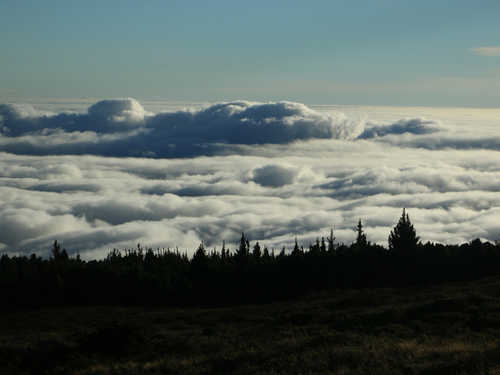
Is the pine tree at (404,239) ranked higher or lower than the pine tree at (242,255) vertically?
higher

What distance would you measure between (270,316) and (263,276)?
36.2 meters

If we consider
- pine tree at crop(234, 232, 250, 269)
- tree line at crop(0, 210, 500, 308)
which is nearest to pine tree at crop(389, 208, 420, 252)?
tree line at crop(0, 210, 500, 308)

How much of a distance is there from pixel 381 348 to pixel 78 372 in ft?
46.7

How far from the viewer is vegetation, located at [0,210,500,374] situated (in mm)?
18125

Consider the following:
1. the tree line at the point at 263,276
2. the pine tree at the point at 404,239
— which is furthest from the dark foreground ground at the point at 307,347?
the pine tree at the point at 404,239

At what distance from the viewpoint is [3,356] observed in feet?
88.8

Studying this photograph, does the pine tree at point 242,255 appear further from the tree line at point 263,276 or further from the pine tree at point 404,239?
the pine tree at point 404,239

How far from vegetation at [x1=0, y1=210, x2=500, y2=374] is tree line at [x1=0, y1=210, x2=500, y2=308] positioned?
0.66 ft

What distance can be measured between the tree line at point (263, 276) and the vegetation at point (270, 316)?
202 mm

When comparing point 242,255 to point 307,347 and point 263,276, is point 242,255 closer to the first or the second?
point 263,276

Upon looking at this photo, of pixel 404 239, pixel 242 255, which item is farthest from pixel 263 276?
pixel 404 239

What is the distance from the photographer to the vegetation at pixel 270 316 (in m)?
18.1

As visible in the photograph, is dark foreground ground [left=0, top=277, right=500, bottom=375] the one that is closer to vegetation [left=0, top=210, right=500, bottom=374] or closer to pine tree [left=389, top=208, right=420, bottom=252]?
→ vegetation [left=0, top=210, right=500, bottom=374]

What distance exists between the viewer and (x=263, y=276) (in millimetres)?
79250
